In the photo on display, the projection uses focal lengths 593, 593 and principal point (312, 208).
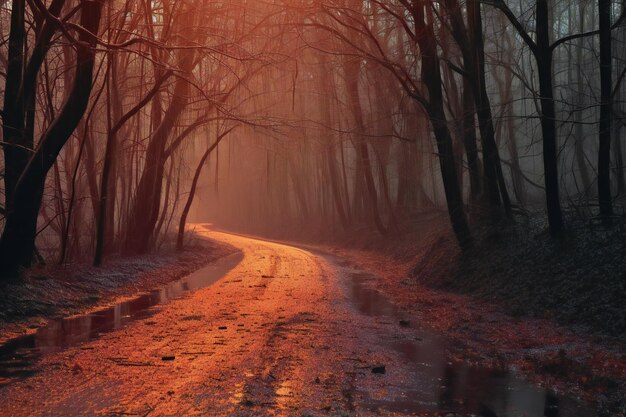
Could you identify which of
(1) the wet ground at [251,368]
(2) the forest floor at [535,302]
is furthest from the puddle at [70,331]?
Result: (2) the forest floor at [535,302]

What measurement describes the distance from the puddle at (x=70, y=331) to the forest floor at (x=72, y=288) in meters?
0.32

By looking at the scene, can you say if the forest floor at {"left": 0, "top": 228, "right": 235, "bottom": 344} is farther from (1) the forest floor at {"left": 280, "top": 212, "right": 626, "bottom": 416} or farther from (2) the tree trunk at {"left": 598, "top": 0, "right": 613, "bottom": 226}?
(2) the tree trunk at {"left": 598, "top": 0, "right": 613, "bottom": 226}

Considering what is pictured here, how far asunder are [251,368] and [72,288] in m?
6.52

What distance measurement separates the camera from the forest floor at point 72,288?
8.63 metres

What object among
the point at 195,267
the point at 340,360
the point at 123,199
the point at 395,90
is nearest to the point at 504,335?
the point at 340,360

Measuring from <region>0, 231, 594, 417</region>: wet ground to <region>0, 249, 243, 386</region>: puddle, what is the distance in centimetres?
2

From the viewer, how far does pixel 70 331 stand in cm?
791

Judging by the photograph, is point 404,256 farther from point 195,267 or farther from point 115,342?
point 115,342

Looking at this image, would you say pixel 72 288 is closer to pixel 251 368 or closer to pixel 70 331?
pixel 70 331

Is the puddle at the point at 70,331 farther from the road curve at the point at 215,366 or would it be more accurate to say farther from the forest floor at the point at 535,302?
the forest floor at the point at 535,302

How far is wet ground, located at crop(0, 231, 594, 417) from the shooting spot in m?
4.66

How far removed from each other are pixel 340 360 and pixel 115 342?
277cm

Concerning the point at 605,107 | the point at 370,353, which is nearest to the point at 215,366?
the point at 370,353

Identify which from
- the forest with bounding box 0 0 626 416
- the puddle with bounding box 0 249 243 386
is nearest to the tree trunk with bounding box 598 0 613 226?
the forest with bounding box 0 0 626 416
